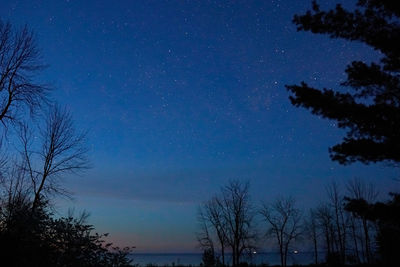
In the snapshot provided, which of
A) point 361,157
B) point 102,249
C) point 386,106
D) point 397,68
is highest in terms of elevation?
point 397,68

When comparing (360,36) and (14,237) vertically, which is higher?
(360,36)

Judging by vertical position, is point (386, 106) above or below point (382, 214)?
above

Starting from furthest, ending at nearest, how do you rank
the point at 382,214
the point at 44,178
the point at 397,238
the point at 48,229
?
the point at 397,238
the point at 44,178
the point at 48,229
the point at 382,214

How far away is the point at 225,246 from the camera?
1881 inches

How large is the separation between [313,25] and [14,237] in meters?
12.1

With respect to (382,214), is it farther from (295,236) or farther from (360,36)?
(295,236)

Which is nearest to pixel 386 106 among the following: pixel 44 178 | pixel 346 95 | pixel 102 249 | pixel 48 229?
pixel 346 95

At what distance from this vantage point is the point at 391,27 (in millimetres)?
10492

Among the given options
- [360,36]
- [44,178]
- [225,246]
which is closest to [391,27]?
[360,36]

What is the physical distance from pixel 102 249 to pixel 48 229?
2216 mm

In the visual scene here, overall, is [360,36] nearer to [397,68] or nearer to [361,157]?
[397,68]

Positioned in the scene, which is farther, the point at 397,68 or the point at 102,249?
the point at 102,249

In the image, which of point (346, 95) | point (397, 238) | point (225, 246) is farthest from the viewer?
point (225, 246)

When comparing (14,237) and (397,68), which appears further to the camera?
(14,237)
